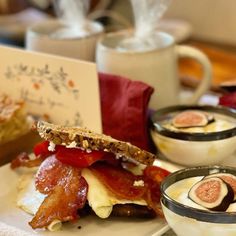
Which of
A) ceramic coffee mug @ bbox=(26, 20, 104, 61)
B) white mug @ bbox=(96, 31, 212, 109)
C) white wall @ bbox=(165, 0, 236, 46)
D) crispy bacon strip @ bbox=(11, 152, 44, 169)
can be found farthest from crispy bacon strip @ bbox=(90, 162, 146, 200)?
white wall @ bbox=(165, 0, 236, 46)

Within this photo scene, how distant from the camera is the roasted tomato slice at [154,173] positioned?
0.74 meters

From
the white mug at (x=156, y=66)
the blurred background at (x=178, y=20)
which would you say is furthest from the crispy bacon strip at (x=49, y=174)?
the blurred background at (x=178, y=20)

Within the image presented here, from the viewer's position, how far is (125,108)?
Result: 861 millimetres

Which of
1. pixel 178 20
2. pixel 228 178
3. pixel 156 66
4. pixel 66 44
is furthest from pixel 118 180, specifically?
pixel 178 20

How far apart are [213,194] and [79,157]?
18 cm

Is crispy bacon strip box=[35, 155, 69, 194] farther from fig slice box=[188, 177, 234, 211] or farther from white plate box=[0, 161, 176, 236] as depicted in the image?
fig slice box=[188, 177, 234, 211]

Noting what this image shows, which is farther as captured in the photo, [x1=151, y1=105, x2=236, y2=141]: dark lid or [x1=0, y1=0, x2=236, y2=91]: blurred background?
[x1=0, y1=0, x2=236, y2=91]: blurred background

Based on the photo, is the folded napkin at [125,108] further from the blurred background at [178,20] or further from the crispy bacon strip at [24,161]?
the blurred background at [178,20]

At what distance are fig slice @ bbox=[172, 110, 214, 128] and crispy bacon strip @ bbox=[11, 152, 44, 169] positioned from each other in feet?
0.66

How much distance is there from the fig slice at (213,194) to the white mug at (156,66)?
31cm

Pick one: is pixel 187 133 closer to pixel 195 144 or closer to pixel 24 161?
pixel 195 144

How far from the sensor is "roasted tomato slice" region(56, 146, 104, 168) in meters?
0.69

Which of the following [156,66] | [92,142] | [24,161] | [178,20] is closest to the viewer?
[92,142]

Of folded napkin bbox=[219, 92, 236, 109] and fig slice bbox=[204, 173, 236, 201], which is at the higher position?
fig slice bbox=[204, 173, 236, 201]
